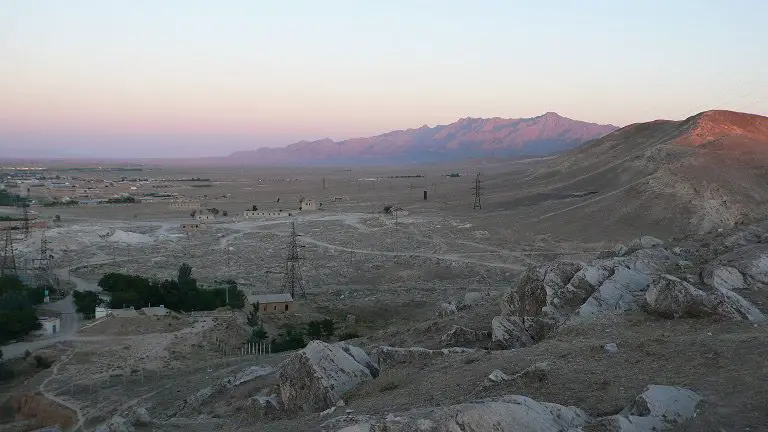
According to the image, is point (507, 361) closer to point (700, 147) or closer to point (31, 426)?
point (31, 426)

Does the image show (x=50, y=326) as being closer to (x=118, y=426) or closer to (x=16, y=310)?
(x=16, y=310)

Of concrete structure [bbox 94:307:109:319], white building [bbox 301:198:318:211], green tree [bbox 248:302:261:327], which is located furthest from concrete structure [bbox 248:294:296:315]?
white building [bbox 301:198:318:211]

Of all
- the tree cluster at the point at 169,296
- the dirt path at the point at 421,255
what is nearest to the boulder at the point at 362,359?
the tree cluster at the point at 169,296

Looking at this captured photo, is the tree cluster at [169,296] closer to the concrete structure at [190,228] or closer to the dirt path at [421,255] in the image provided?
the dirt path at [421,255]

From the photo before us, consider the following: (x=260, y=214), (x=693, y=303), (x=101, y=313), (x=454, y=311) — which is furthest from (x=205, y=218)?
(x=693, y=303)

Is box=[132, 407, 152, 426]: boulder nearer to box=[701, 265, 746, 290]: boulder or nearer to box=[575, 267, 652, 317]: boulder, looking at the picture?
box=[575, 267, 652, 317]: boulder
